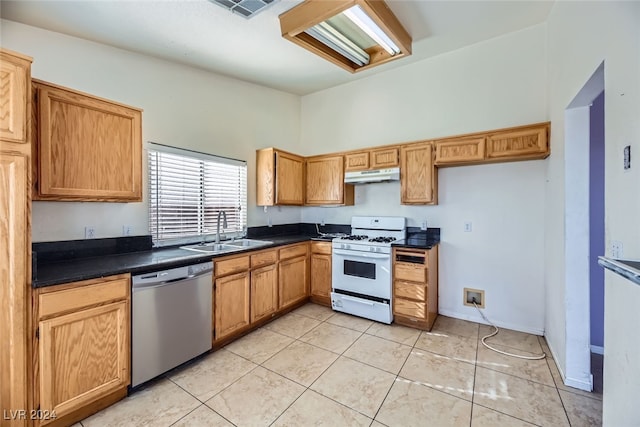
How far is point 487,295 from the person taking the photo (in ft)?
10.2

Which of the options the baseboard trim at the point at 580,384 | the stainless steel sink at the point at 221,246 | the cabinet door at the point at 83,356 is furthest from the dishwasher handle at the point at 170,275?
the baseboard trim at the point at 580,384

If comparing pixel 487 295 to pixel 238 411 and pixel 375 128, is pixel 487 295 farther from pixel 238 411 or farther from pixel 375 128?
pixel 238 411

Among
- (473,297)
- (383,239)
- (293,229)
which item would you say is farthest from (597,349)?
(293,229)

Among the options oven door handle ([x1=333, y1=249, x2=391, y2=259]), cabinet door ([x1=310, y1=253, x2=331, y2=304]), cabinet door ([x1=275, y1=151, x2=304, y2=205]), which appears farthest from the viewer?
cabinet door ([x1=275, y1=151, x2=304, y2=205])

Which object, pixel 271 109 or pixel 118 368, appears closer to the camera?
pixel 118 368

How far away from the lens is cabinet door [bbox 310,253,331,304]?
144 inches

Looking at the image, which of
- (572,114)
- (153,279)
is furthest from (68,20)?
(572,114)

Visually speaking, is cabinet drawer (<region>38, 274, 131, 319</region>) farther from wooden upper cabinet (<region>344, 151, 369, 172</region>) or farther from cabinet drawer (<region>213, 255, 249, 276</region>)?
wooden upper cabinet (<region>344, 151, 369, 172</region>)

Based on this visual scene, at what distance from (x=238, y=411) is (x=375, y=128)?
3622 millimetres

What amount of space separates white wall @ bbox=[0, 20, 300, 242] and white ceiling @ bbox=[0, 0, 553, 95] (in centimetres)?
12

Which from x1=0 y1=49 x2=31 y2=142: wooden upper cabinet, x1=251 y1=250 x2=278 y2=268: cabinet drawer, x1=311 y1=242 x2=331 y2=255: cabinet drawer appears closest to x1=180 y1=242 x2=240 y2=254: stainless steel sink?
x1=251 y1=250 x2=278 y2=268: cabinet drawer

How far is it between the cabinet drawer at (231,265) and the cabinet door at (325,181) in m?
1.62

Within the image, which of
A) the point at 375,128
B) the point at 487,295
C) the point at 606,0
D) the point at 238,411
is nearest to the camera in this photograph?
the point at 606,0

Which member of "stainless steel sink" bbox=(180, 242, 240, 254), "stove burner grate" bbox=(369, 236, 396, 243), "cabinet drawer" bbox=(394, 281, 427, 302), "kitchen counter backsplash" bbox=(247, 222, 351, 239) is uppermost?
"kitchen counter backsplash" bbox=(247, 222, 351, 239)
